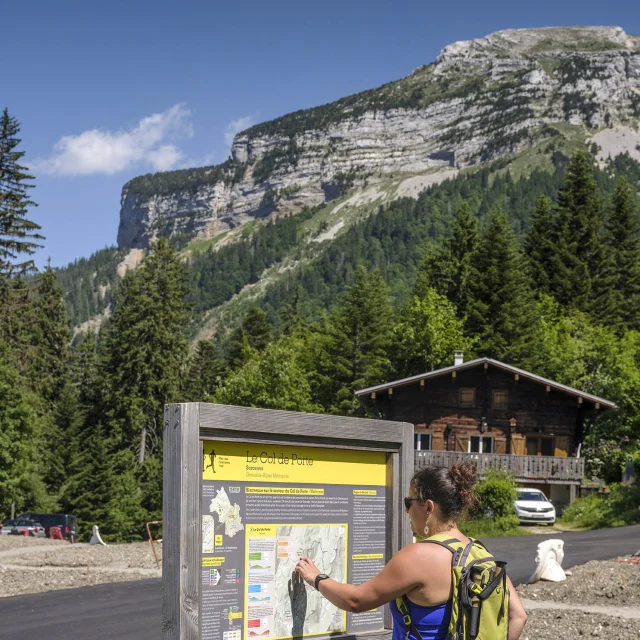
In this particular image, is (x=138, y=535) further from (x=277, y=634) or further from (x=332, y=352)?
(x=277, y=634)

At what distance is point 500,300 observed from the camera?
6031 centimetres

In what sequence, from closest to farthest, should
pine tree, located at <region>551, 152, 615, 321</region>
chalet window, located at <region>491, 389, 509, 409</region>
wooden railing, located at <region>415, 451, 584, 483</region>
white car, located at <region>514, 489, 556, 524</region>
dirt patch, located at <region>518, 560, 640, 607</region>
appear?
dirt patch, located at <region>518, 560, 640, 607</region> < white car, located at <region>514, 489, 556, 524</region> < wooden railing, located at <region>415, 451, 584, 483</region> < chalet window, located at <region>491, 389, 509, 409</region> < pine tree, located at <region>551, 152, 615, 321</region>

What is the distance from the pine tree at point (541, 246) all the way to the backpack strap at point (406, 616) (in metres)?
66.0

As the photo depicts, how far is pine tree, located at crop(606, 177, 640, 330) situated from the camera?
70.8 metres

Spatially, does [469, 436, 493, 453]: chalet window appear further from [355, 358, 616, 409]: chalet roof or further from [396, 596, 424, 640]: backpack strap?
[396, 596, 424, 640]: backpack strap

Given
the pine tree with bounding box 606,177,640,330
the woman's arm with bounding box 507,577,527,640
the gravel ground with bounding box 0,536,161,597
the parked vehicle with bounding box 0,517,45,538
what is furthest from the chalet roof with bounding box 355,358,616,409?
the woman's arm with bounding box 507,577,527,640

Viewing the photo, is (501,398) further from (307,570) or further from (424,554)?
(424,554)

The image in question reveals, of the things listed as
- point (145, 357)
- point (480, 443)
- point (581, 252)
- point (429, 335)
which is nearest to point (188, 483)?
point (480, 443)

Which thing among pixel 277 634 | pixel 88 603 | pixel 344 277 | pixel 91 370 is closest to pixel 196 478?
pixel 277 634

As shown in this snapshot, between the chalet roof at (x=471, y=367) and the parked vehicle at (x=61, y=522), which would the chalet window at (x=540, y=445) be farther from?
the parked vehicle at (x=61, y=522)

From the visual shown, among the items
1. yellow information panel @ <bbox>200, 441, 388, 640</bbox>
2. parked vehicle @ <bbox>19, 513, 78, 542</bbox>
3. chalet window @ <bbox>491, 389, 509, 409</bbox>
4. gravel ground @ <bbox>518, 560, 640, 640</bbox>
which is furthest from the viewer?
chalet window @ <bbox>491, 389, 509, 409</bbox>

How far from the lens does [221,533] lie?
16.7 feet

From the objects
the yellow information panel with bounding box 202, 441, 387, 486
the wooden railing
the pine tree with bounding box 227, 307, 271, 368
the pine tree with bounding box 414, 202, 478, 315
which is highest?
the pine tree with bounding box 414, 202, 478, 315

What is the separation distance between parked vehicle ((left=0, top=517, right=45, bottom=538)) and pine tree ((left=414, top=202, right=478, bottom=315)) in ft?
108
